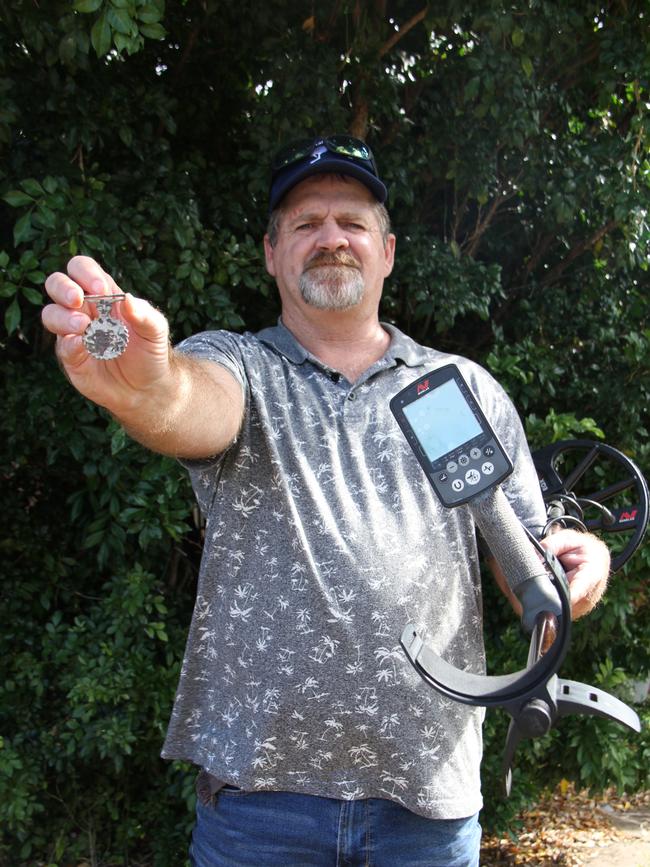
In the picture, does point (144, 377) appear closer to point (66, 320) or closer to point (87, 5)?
point (66, 320)

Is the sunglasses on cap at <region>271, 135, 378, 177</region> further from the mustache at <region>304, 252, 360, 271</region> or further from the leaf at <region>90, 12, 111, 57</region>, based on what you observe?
the leaf at <region>90, 12, 111, 57</region>

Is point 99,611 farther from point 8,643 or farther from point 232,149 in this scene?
point 232,149

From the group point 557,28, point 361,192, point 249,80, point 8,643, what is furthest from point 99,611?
point 557,28

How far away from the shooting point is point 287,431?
2109 mm

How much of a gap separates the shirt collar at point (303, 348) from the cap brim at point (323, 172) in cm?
38

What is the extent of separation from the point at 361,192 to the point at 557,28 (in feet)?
3.89

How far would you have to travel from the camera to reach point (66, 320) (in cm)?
149

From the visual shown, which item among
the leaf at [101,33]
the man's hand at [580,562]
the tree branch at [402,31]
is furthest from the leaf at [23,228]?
the man's hand at [580,562]

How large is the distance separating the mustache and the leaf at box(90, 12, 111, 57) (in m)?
0.78

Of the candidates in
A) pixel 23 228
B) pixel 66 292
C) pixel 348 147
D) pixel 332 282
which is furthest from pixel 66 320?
pixel 23 228

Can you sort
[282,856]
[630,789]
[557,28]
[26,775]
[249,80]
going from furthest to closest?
[630,789] < [249,80] < [26,775] < [557,28] < [282,856]

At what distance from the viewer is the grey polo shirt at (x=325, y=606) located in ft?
6.48

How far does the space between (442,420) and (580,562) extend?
49 cm

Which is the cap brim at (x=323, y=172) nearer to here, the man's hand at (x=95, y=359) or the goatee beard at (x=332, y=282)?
the goatee beard at (x=332, y=282)
